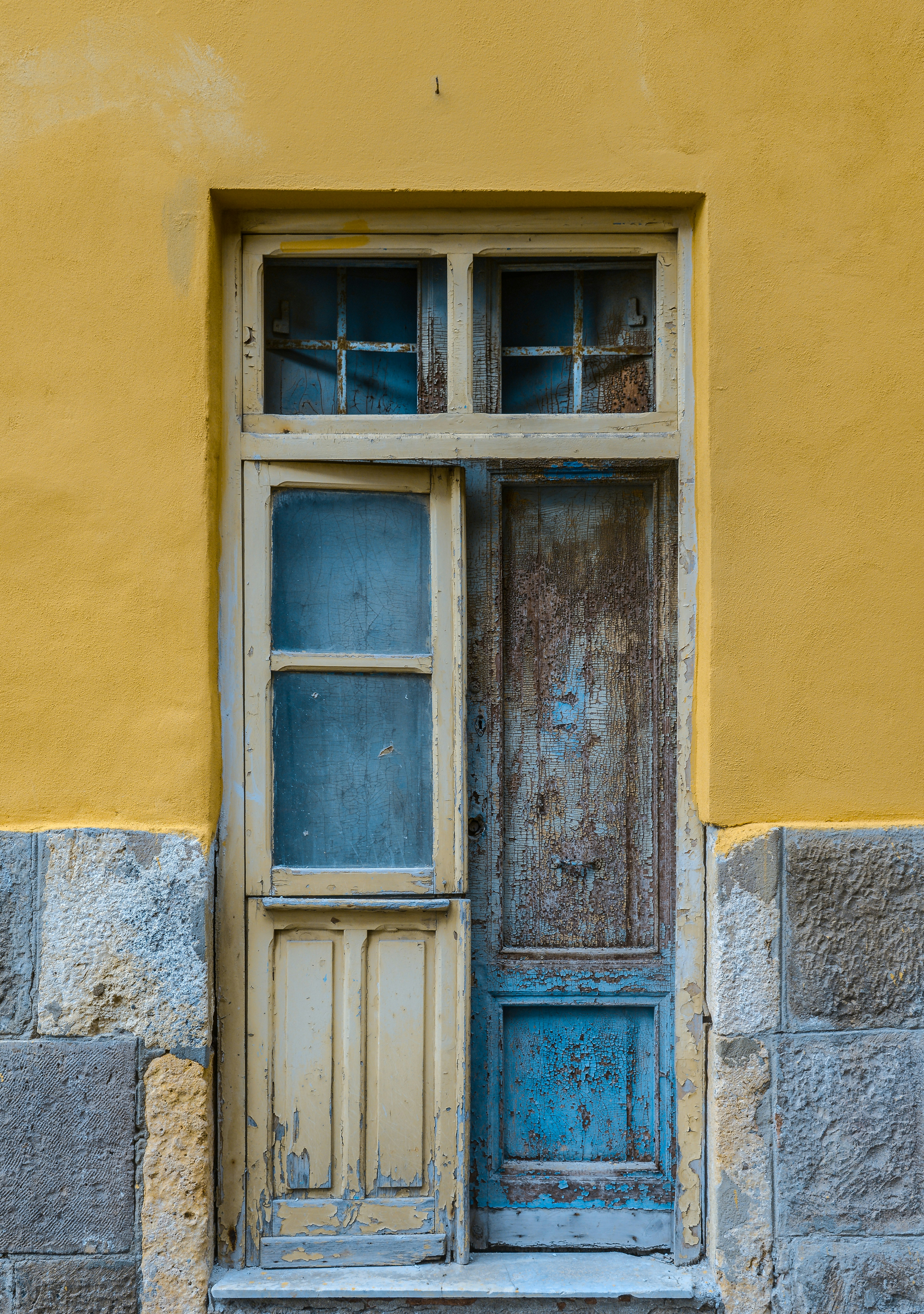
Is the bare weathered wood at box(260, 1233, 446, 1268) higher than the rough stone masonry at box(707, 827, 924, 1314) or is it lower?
lower

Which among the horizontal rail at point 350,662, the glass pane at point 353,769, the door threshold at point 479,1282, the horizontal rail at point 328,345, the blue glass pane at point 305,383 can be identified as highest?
the horizontal rail at point 328,345

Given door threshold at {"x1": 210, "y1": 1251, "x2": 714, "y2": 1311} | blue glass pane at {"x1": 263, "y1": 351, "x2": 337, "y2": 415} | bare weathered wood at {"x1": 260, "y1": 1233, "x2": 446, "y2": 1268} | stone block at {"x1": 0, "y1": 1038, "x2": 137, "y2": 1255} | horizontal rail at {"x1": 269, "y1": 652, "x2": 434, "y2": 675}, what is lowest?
door threshold at {"x1": 210, "y1": 1251, "x2": 714, "y2": 1311}

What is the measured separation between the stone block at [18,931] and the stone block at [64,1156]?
0.10 metres

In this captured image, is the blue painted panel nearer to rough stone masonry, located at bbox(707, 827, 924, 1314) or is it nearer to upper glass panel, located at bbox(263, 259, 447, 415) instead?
rough stone masonry, located at bbox(707, 827, 924, 1314)

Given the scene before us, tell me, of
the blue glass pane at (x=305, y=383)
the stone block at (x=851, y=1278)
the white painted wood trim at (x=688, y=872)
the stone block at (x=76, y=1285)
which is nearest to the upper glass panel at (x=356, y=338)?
the blue glass pane at (x=305, y=383)

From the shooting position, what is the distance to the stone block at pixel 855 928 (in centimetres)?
208

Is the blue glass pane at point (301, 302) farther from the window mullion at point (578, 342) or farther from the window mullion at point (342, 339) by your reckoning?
the window mullion at point (578, 342)

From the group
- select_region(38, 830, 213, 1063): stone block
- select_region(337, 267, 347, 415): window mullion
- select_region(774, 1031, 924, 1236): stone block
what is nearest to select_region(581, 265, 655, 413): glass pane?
select_region(337, 267, 347, 415): window mullion

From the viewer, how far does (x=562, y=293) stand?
234cm

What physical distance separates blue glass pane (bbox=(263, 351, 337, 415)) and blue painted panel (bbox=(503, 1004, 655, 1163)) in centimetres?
172

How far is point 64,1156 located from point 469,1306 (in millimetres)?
1042

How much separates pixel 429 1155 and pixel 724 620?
5.09 feet

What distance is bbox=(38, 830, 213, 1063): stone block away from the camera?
2.07 metres

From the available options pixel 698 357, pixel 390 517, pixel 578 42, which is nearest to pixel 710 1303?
pixel 390 517
